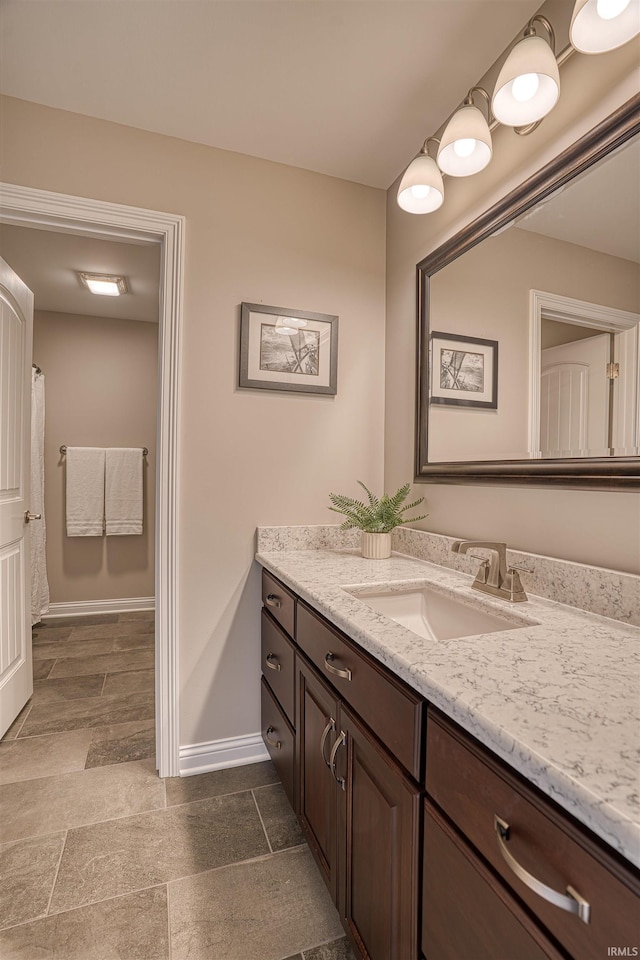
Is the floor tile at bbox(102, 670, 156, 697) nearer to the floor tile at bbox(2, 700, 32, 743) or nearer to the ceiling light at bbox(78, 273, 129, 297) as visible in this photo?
the floor tile at bbox(2, 700, 32, 743)

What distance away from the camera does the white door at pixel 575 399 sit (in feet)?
3.64

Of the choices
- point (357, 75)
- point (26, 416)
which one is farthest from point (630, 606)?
point (26, 416)

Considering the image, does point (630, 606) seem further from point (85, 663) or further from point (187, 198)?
point (85, 663)

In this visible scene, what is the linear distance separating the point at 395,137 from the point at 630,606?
5.95ft

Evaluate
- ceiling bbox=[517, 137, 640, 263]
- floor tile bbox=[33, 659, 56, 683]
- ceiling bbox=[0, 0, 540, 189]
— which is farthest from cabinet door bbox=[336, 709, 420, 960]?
floor tile bbox=[33, 659, 56, 683]

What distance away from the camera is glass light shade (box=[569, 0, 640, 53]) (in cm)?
98

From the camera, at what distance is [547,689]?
727 millimetres

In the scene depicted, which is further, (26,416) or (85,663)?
(85,663)

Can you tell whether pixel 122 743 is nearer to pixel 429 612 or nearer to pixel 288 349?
pixel 429 612

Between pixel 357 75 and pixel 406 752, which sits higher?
pixel 357 75

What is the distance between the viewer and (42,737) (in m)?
2.10

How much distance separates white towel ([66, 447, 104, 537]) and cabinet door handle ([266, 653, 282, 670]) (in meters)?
2.67

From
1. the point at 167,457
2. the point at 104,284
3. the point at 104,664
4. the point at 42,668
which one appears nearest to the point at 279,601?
the point at 167,457

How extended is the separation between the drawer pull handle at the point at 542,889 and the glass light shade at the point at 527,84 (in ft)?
4.97
